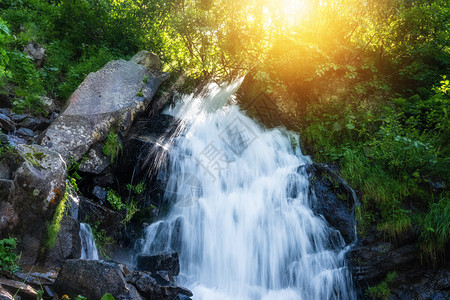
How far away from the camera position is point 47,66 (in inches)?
338

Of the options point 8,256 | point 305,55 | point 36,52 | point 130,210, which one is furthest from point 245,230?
point 36,52

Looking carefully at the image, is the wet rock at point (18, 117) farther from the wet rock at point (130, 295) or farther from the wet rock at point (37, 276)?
the wet rock at point (130, 295)

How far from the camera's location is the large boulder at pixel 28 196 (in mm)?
3869

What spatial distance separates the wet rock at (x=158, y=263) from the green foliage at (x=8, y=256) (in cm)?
184

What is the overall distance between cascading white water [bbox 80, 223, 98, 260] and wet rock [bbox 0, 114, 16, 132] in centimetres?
257

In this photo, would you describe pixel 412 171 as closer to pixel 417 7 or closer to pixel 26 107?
pixel 417 7

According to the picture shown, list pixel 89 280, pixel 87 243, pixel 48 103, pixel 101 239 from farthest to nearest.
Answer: pixel 48 103, pixel 101 239, pixel 87 243, pixel 89 280

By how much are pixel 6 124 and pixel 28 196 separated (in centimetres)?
273

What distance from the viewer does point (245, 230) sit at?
6.16 meters

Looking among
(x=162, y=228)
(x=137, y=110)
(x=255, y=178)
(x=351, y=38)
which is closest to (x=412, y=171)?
(x=255, y=178)

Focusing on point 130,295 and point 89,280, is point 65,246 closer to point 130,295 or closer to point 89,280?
point 89,280

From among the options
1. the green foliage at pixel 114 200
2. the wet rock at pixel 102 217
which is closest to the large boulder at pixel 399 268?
the wet rock at pixel 102 217

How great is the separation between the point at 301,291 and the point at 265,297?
679mm

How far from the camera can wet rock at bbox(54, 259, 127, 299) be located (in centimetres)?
351
